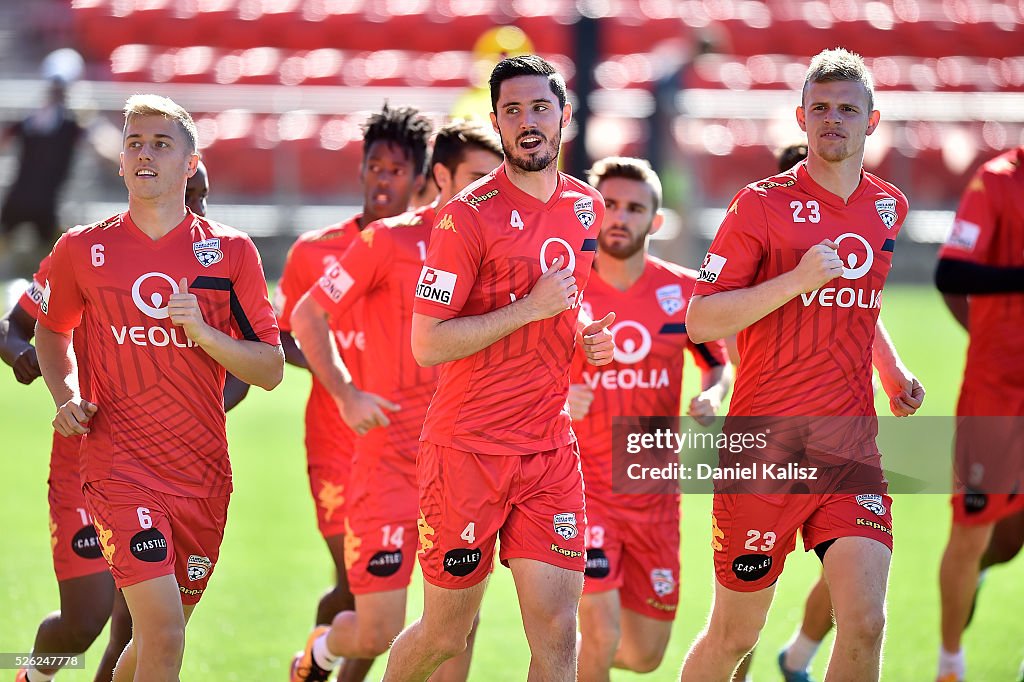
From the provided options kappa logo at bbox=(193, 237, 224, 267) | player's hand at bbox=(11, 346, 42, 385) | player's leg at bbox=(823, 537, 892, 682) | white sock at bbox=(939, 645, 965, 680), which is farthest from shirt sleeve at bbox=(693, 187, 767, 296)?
player's hand at bbox=(11, 346, 42, 385)

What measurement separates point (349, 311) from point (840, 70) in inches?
100

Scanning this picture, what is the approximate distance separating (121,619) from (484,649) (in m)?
2.23

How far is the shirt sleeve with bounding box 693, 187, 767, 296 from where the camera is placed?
495cm

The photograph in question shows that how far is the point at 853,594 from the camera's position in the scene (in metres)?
4.64

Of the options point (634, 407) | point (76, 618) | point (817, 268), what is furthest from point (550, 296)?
point (76, 618)

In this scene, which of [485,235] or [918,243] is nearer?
[485,235]

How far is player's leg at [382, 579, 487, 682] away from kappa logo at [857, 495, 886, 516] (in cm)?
140

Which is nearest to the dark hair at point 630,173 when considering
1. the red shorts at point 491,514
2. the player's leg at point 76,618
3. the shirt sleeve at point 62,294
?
the red shorts at point 491,514

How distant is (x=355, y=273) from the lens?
5.88 m

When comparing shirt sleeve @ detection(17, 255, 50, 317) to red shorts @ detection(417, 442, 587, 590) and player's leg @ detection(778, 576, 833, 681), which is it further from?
player's leg @ detection(778, 576, 833, 681)

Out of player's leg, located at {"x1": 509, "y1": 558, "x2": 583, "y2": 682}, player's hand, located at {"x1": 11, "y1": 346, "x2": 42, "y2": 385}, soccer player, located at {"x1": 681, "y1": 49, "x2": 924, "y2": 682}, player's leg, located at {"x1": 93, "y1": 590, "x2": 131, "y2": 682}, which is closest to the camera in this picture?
player's leg, located at {"x1": 509, "y1": 558, "x2": 583, "y2": 682}

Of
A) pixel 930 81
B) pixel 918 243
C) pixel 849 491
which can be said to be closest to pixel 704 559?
pixel 849 491

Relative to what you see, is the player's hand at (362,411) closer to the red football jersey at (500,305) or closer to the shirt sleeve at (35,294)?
the red football jersey at (500,305)

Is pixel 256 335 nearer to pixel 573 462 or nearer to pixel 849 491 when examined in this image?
pixel 573 462
